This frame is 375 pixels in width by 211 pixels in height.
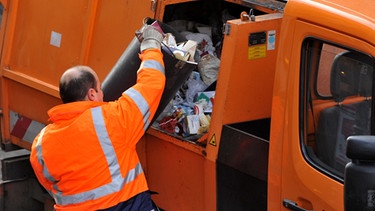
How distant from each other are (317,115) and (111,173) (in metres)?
0.92

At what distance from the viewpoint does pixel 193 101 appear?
169 inches

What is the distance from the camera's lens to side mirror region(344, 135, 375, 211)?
2.49m

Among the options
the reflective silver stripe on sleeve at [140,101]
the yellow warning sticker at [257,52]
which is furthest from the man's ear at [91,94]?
the yellow warning sticker at [257,52]

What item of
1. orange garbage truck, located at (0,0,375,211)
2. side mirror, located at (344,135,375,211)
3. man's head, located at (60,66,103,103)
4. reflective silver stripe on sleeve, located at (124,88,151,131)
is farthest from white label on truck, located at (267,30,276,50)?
side mirror, located at (344,135,375,211)

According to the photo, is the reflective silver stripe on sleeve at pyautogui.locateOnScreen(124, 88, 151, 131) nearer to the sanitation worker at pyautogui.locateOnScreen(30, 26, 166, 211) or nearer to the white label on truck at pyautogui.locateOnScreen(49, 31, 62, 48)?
the sanitation worker at pyautogui.locateOnScreen(30, 26, 166, 211)

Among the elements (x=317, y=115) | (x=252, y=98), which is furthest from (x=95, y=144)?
(x=317, y=115)

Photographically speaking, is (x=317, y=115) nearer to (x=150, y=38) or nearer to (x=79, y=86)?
(x=150, y=38)

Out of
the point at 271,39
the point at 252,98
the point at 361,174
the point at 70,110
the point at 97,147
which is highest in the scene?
the point at 271,39

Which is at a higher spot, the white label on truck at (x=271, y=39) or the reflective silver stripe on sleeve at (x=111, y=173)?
the white label on truck at (x=271, y=39)

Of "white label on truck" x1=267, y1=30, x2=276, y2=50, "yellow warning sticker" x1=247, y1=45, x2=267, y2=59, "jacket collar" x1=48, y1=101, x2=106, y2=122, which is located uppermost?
"white label on truck" x1=267, y1=30, x2=276, y2=50

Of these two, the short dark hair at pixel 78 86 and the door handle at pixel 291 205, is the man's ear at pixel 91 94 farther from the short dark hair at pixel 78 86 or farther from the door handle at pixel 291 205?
the door handle at pixel 291 205

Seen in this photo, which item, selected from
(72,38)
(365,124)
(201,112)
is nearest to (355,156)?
(365,124)

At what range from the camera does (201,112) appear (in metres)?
4.14

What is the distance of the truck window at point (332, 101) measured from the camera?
123 inches
